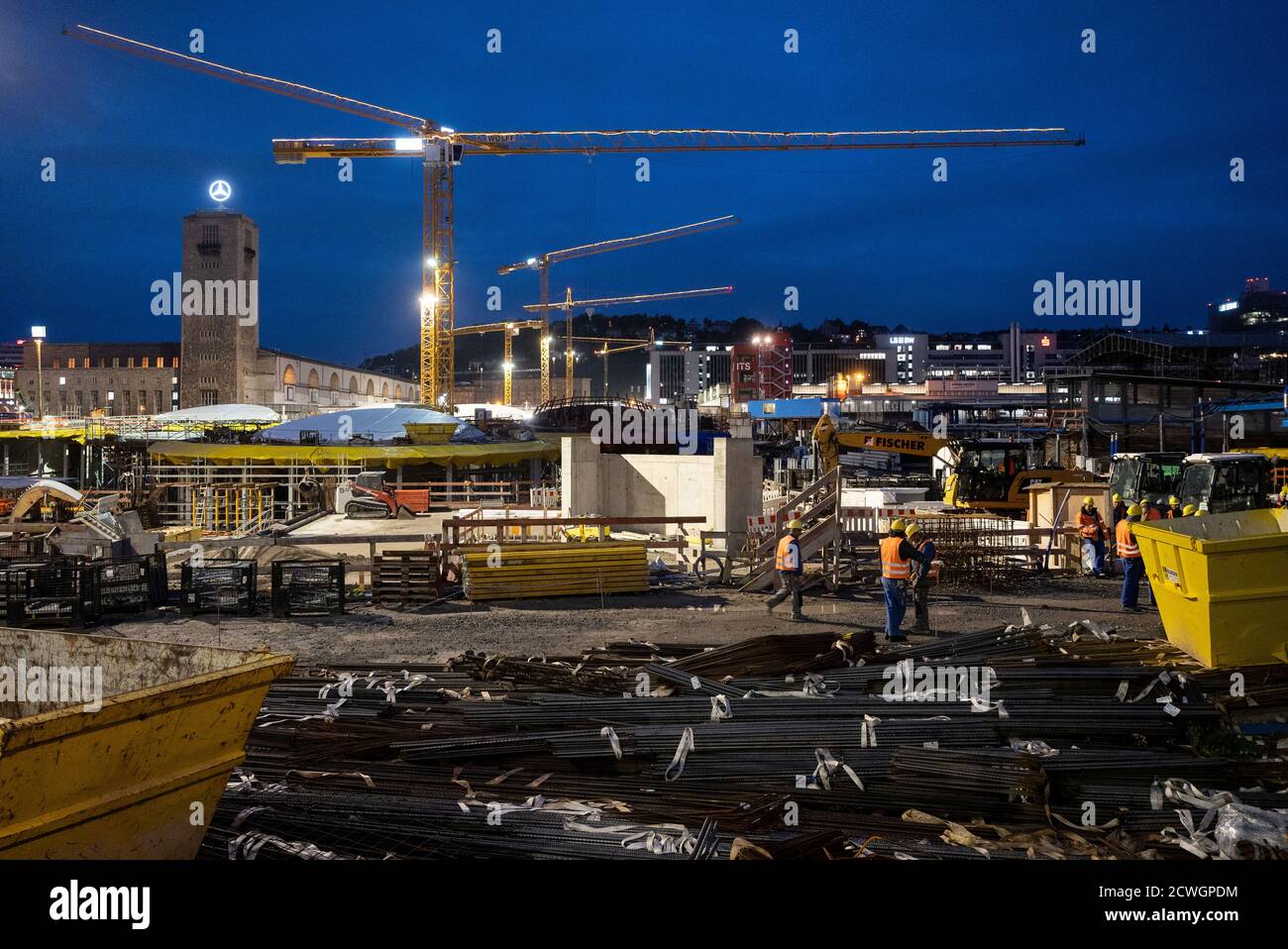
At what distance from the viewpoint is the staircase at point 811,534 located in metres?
14.9

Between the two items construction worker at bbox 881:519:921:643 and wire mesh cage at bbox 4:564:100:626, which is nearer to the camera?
construction worker at bbox 881:519:921:643

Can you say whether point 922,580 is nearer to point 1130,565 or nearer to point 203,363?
point 1130,565

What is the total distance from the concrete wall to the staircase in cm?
391

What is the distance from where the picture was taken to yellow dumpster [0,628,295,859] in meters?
3.72

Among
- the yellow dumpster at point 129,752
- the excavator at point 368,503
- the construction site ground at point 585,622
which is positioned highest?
the excavator at point 368,503

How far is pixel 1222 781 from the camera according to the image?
612 cm

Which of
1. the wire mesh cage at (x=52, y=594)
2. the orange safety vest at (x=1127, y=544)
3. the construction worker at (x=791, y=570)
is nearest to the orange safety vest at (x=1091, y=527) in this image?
the orange safety vest at (x=1127, y=544)

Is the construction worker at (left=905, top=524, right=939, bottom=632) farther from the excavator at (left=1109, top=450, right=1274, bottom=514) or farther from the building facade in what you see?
the building facade

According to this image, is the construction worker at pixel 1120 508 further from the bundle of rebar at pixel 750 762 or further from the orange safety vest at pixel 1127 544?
the bundle of rebar at pixel 750 762

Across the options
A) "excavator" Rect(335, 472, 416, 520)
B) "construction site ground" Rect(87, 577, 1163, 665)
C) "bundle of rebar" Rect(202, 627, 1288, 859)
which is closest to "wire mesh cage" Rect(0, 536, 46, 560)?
"construction site ground" Rect(87, 577, 1163, 665)

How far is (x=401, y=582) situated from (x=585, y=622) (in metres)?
3.23

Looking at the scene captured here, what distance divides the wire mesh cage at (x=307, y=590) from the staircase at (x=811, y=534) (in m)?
6.57

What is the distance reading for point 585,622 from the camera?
1255 centimetres

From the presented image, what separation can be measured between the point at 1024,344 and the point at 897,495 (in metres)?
123
